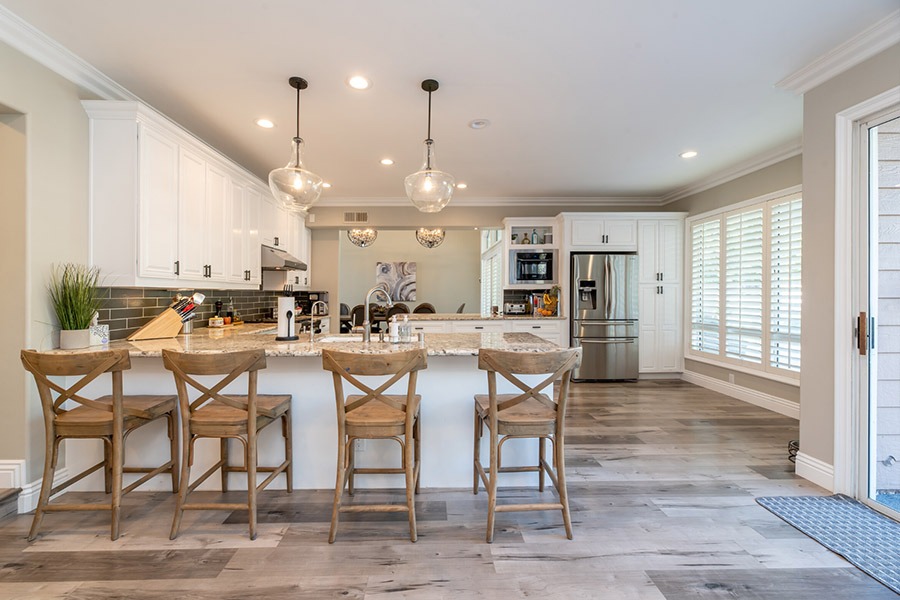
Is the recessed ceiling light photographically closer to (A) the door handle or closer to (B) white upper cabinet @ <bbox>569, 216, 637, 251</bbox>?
(A) the door handle

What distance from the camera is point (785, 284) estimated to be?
3.99m

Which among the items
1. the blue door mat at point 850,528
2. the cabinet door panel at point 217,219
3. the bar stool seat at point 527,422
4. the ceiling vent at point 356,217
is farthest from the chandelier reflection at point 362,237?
the blue door mat at point 850,528

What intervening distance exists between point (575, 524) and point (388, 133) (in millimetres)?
3202

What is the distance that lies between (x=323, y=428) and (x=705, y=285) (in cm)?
494

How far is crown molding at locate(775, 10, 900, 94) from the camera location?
84.7 inches

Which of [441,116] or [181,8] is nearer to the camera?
[181,8]

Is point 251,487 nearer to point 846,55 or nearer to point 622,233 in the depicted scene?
point 846,55

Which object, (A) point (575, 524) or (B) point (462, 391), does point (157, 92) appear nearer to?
(B) point (462, 391)

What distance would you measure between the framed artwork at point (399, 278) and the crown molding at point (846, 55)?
7792 millimetres

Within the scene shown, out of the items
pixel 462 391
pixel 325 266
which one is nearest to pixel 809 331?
pixel 462 391

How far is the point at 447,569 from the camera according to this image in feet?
5.98

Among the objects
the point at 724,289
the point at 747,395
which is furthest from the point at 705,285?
the point at 747,395

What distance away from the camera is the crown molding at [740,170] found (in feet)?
12.9

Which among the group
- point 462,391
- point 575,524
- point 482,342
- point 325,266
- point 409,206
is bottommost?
point 575,524
